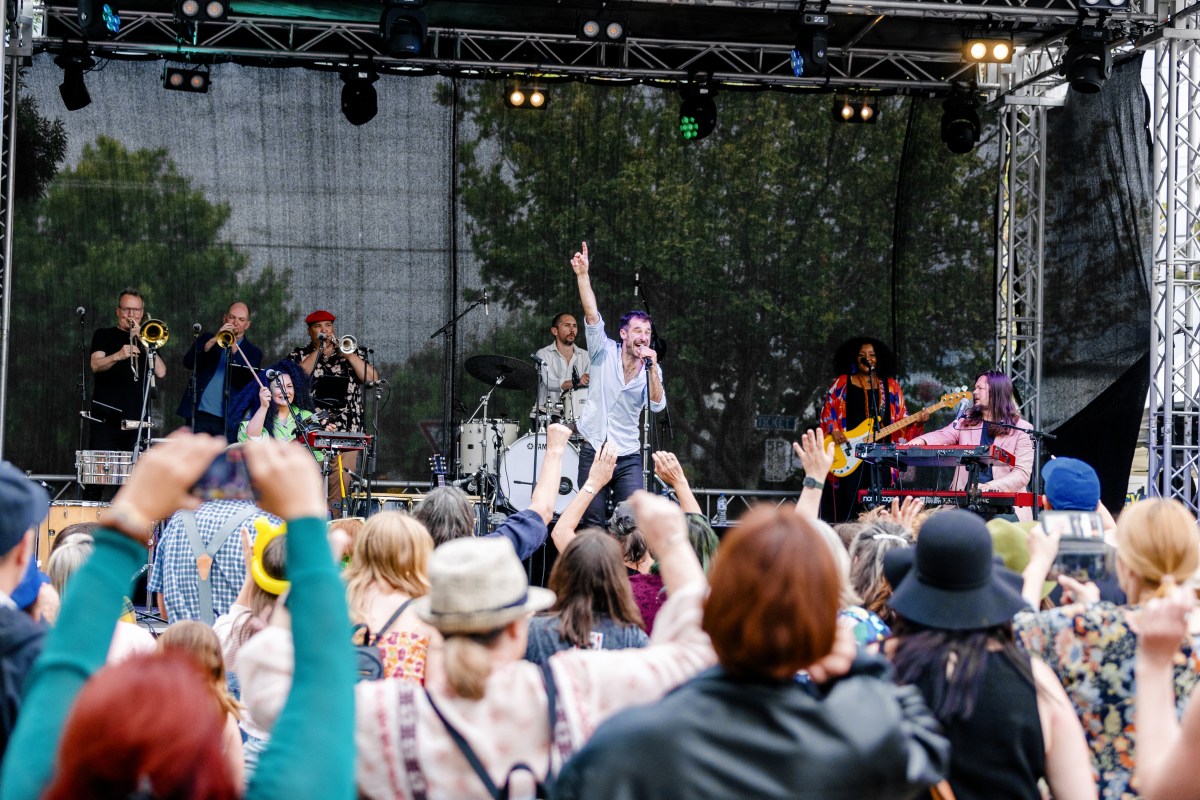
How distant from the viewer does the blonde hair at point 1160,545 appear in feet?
8.85

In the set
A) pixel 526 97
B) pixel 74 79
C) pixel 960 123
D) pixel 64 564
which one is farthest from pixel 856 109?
pixel 64 564

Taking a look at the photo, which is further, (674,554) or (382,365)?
(382,365)

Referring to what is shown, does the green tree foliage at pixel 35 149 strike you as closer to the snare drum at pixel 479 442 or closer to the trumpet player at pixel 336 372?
the trumpet player at pixel 336 372

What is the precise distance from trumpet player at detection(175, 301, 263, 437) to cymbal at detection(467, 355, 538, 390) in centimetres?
194

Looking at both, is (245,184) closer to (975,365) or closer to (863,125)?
(863,125)

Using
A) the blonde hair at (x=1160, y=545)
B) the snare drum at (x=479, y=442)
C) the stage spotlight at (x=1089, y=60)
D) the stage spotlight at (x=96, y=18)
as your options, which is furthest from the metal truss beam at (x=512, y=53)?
the blonde hair at (x=1160, y=545)

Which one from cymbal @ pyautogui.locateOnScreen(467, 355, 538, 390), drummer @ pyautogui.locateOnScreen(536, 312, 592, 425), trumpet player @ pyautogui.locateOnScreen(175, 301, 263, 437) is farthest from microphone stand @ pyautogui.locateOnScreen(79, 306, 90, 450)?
drummer @ pyautogui.locateOnScreen(536, 312, 592, 425)

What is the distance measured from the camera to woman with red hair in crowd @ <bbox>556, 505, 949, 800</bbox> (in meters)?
1.71

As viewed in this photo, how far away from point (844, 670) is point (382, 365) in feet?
33.9

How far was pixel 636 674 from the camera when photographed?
216 centimetres

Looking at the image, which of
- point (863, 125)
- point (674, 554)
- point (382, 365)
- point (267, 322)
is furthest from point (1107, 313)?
point (674, 554)

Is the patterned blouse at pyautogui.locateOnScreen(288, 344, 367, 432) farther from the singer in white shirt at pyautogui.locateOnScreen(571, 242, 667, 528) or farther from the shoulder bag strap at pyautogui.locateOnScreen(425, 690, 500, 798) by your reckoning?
the shoulder bag strap at pyautogui.locateOnScreen(425, 690, 500, 798)

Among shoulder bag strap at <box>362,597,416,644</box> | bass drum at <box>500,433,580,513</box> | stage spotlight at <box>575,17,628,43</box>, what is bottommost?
bass drum at <box>500,433,580,513</box>

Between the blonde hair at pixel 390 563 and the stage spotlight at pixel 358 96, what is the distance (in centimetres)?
864
